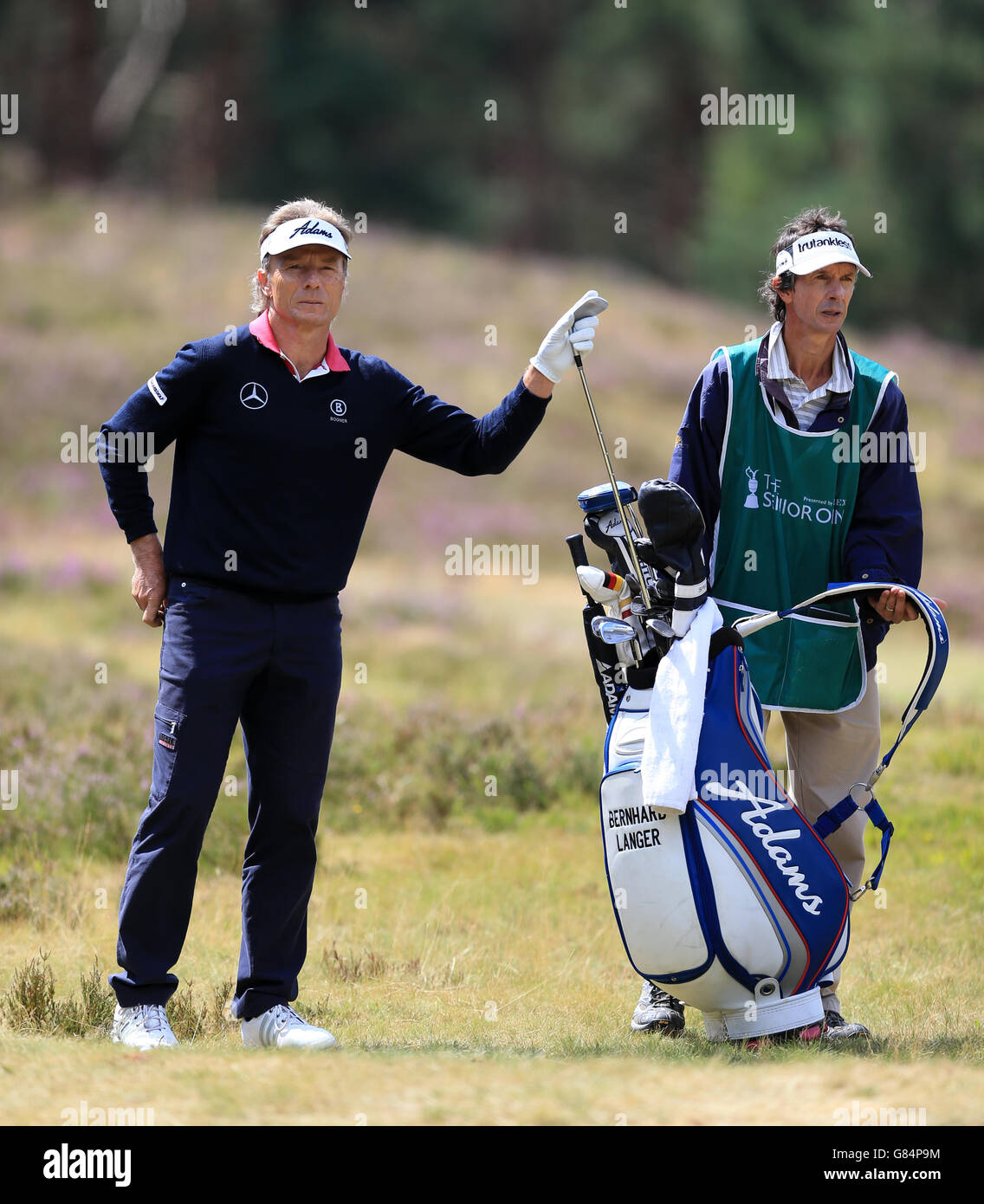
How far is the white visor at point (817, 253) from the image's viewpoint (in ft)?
16.2

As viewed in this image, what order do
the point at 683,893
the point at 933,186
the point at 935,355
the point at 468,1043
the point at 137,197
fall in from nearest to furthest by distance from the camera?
the point at 683,893 → the point at 468,1043 → the point at 935,355 → the point at 137,197 → the point at 933,186

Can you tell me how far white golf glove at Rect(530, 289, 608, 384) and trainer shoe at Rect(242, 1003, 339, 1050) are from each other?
2.04 meters

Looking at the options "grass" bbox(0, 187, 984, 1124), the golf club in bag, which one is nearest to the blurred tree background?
"grass" bbox(0, 187, 984, 1124)

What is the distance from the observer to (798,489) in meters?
5.12

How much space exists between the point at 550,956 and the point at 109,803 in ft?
8.57

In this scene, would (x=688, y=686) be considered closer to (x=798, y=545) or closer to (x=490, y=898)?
(x=798, y=545)

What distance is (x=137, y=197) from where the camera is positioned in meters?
30.3

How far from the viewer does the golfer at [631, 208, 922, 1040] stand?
5105mm

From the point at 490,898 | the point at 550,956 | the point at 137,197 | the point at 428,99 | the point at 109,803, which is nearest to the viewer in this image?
the point at 550,956

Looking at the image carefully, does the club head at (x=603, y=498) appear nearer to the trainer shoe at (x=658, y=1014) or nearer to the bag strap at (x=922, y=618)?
the bag strap at (x=922, y=618)

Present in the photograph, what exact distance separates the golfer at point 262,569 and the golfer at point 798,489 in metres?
0.64

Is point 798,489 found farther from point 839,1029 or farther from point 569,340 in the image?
point 839,1029

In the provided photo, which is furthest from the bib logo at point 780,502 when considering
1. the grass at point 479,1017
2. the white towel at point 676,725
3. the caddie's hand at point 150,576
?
the caddie's hand at point 150,576

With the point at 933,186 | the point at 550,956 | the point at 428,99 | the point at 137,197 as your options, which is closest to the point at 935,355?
the point at 933,186
